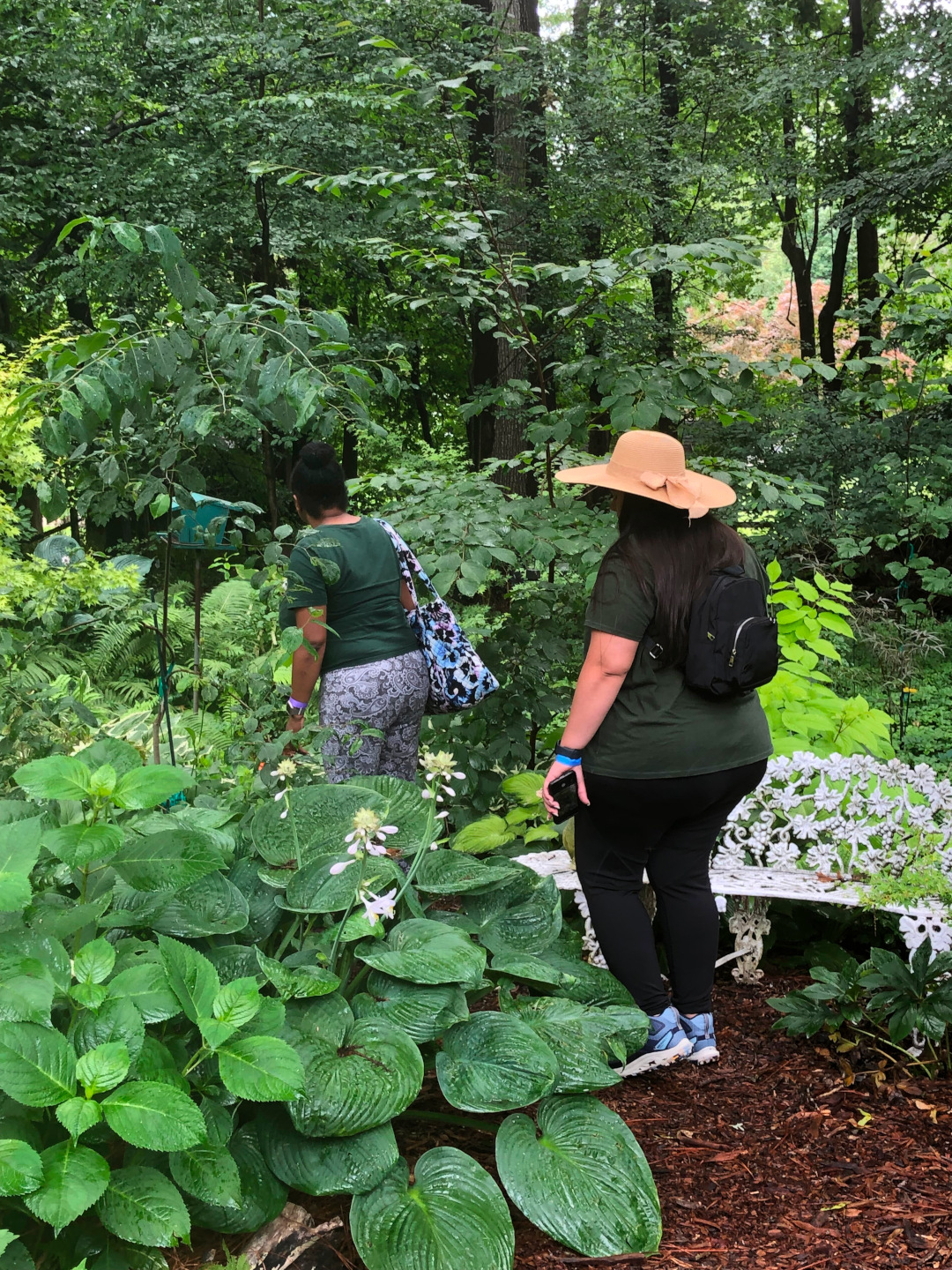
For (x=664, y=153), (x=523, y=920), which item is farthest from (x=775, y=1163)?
(x=664, y=153)

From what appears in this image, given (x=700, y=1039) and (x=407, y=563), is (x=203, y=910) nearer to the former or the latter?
(x=700, y=1039)

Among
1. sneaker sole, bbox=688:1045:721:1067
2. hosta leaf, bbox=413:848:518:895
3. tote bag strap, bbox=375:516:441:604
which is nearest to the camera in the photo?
hosta leaf, bbox=413:848:518:895

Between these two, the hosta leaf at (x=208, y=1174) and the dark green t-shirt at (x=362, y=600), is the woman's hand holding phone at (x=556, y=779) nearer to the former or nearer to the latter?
the dark green t-shirt at (x=362, y=600)

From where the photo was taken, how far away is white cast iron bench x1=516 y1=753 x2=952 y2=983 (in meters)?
3.04

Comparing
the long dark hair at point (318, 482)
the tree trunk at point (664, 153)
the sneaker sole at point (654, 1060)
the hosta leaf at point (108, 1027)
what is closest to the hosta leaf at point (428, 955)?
the hosta leaf at point (108, 1027)

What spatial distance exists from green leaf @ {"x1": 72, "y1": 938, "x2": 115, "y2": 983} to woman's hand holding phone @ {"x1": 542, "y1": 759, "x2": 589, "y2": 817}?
1219mm

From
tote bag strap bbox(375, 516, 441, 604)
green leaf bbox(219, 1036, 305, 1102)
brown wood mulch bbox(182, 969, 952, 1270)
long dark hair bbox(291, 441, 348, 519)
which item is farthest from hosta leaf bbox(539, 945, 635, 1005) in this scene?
long dark hair bbox(291, 441, 348, 519)

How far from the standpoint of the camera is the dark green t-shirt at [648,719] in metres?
2.51

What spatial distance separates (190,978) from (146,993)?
0.07 meters

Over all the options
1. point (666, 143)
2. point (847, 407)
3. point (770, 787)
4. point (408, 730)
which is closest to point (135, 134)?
point (666, 143)

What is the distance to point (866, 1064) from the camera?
2.70 m

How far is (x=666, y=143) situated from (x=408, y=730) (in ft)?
29.7

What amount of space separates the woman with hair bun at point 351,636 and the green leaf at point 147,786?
4.51ft

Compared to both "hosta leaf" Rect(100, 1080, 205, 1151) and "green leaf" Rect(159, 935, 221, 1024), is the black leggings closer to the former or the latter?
"green leaf" Rect(159, 935, 221, 1024)
